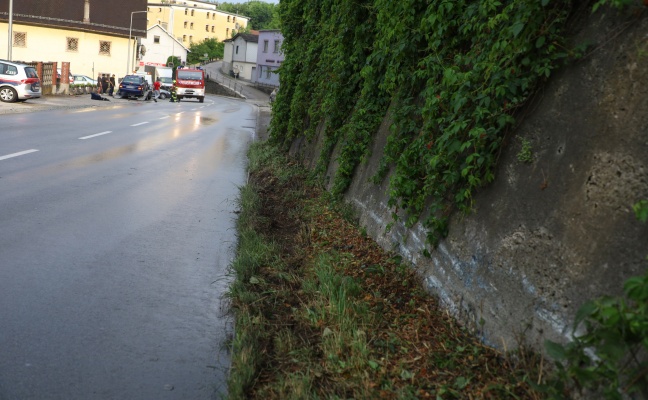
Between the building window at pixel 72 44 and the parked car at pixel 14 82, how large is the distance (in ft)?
111

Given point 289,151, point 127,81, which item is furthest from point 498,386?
point 127,81

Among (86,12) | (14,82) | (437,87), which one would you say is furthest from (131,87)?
(437,87)

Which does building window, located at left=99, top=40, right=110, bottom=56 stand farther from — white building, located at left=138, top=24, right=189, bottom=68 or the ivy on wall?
the ivy on wall

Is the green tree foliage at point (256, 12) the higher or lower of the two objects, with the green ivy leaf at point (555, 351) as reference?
higher

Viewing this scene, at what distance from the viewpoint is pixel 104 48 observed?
221 ft

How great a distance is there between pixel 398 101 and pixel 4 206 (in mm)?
5234

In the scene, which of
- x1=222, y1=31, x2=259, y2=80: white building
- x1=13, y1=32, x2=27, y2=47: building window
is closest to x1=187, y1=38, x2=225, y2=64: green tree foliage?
x1=222, y1=31, x2=259, y2=80: white building

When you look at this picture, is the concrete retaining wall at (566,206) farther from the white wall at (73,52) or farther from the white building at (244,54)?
the white building at (244,54)

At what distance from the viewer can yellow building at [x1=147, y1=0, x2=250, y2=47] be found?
474 feet

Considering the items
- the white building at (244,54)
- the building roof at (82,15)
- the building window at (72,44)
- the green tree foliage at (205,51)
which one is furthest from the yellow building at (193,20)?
the building window at (72,44)

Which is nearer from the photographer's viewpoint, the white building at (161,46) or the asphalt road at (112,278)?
the asphalt road at (112,278)

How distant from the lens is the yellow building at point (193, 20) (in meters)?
144

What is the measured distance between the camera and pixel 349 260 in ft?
20.6

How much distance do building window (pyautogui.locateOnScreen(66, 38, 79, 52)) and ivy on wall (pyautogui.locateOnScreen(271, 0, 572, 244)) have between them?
199ft
